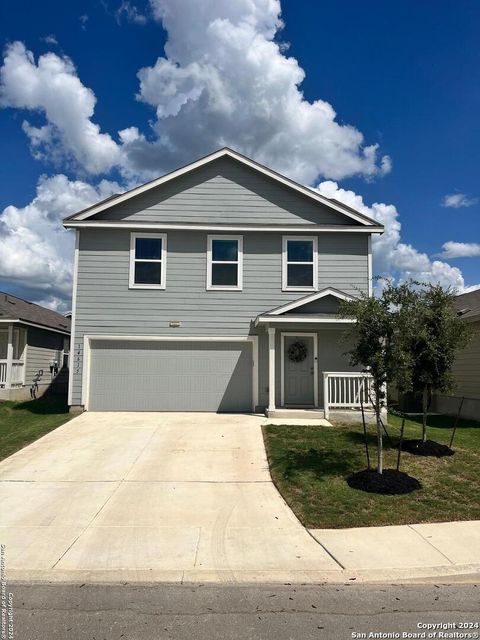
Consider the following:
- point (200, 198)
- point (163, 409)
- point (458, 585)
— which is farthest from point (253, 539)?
point (200, 198)

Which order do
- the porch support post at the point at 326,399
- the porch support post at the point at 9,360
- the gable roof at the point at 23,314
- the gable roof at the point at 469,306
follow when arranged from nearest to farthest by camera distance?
the porch support post at the point at 326,399 < the gable roof at the point at 469,306 < the porch support post at the point at 9,360 < the gable roof at the point at 23,314

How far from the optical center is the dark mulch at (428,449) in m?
9.19

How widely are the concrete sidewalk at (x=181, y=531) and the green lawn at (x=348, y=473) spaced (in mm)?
290

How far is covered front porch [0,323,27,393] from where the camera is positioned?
17438 mm

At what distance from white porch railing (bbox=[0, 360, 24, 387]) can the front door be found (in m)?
10.2

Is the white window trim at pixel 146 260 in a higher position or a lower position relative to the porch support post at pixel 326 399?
higher

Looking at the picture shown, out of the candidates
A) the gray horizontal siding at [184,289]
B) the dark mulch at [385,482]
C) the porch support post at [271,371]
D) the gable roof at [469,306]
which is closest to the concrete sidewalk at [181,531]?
the dark mulch at [385,482]

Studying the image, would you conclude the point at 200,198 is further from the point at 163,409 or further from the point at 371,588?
the point at 371,588

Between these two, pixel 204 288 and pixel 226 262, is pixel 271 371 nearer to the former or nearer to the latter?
pixel 204 288

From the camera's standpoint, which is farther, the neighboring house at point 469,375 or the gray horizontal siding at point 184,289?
the neighboring house at point 469,375

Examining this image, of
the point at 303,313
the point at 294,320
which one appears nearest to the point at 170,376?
the point at 294,320

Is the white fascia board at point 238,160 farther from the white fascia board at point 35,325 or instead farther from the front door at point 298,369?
the white fascia board at point 35,325

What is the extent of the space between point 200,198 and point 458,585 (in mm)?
12799

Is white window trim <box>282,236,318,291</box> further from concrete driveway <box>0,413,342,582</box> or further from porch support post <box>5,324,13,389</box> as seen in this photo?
porch support post <box>5,324,13,389</box>
